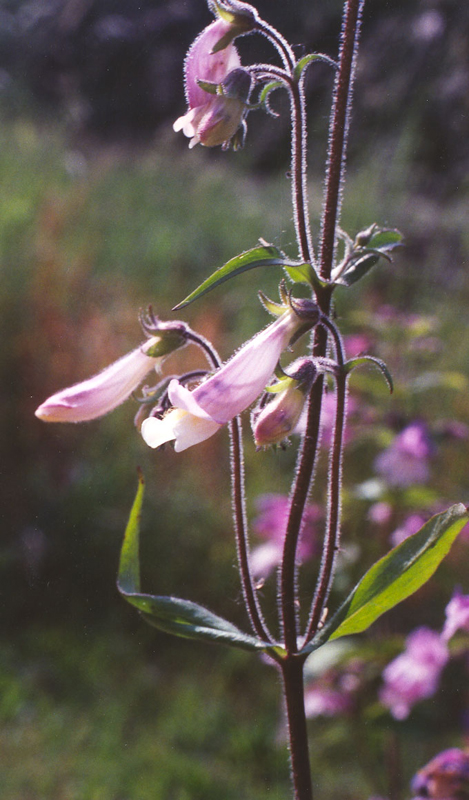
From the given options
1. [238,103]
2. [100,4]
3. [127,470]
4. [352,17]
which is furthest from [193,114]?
[100,4]

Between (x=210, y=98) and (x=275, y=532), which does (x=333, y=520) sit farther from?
(x=275, y=532)

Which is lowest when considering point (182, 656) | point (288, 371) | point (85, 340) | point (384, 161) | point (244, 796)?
point (244, 796)

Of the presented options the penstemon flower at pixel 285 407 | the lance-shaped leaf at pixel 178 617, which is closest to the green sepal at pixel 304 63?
the penstemon flower at pixel 285 407

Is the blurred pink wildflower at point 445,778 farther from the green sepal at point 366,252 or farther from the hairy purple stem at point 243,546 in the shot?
the green sepal at point 366,252

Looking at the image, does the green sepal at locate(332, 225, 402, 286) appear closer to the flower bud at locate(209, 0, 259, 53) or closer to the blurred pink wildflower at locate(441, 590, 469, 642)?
the flower bud at locate(209, 0, 259, 53)

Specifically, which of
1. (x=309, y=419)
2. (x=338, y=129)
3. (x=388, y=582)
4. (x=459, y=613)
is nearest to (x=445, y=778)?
(x=459, y=613)

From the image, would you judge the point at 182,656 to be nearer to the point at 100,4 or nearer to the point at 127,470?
the point at 127,470
